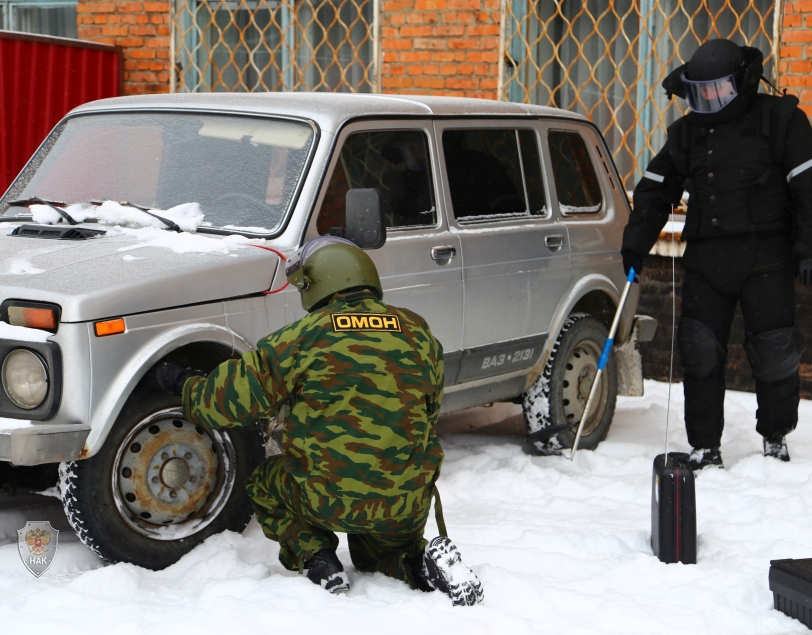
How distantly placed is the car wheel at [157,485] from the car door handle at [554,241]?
220cm

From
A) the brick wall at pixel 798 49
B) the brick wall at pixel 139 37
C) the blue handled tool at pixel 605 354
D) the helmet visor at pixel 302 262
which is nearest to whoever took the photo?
the helmet visor at pixel 302 262

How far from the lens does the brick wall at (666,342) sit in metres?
7.88

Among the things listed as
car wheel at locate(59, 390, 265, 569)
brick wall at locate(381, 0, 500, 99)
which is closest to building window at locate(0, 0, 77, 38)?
brick wall at locate(381, 0, 500, 99)

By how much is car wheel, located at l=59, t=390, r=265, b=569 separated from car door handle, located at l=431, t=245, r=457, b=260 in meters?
1.31

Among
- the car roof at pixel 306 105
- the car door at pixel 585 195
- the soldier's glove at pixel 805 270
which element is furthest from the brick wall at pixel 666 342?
the car roof at pixel 306 105

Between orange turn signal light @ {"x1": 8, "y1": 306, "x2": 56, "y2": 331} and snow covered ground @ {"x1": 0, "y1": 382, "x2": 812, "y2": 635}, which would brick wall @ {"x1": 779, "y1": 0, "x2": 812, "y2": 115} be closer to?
snow covered ground @ {"x1": 0, "y1": 382, "x2": 812, "y2": 635}

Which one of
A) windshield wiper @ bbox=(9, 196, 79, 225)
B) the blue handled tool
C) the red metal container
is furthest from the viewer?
the red metal container

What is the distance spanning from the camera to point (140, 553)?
12.6ft

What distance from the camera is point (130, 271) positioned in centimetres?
379

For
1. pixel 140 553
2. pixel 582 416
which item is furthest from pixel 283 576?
pixel 582 416

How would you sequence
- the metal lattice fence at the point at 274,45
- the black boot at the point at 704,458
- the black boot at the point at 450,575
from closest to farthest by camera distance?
the black boot at the point at 450,575 < the black boot at the point at 704,458 < the metal lattice fence at the point at 274,45

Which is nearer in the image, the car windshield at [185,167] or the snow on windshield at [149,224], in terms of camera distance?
the snow on windshield at [149,224]

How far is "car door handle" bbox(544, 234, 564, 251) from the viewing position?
5.71 metres

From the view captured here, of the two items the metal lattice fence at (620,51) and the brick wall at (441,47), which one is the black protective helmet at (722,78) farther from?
the brick wall at (441,47)
